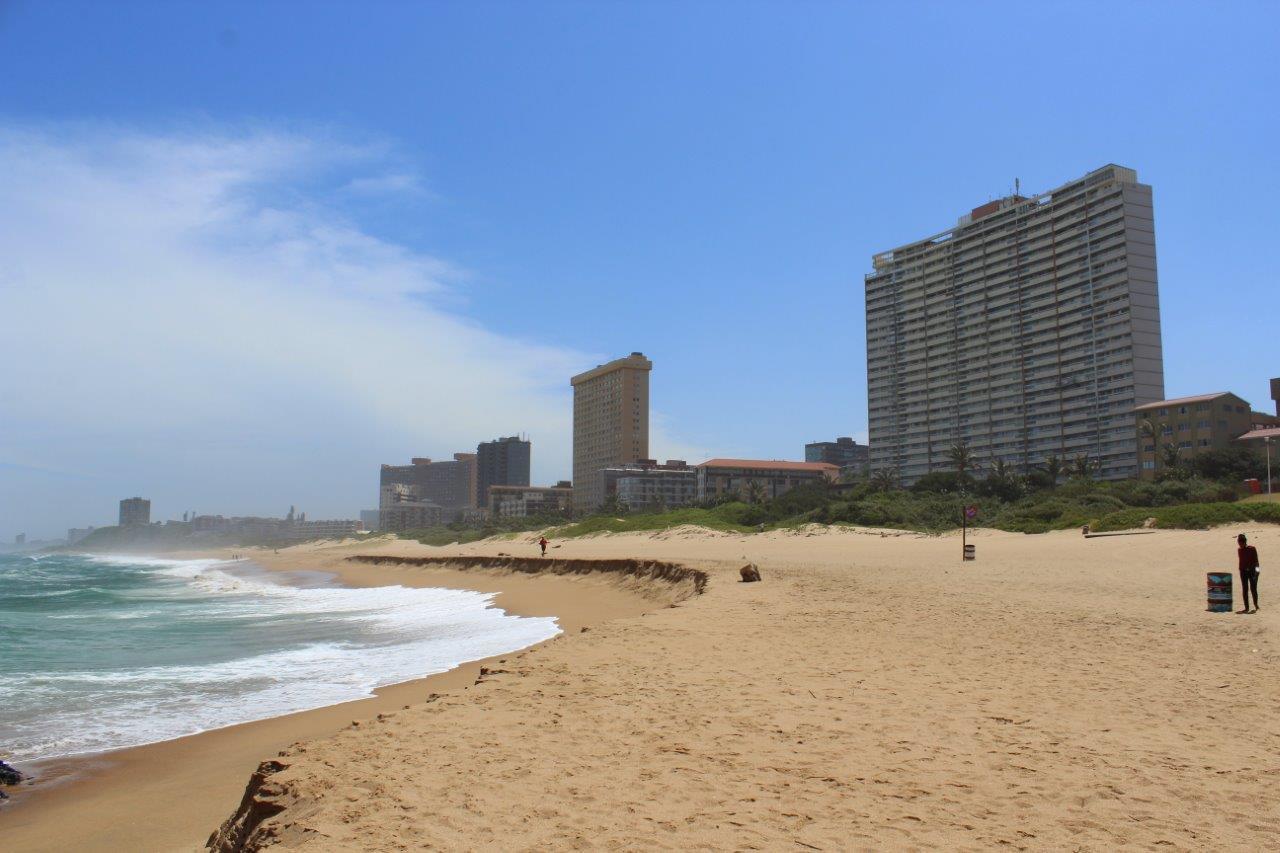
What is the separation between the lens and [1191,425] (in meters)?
75.8

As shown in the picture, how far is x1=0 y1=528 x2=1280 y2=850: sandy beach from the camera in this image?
4453mm

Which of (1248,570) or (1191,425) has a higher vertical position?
(1191,425)

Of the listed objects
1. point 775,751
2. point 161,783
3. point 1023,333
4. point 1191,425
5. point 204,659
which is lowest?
point 204,659

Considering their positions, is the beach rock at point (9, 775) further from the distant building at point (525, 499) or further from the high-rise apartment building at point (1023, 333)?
the distant building at point (525, 499)

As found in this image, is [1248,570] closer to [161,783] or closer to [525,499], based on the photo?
[161,783]

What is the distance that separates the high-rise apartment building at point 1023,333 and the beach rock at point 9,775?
100 meters

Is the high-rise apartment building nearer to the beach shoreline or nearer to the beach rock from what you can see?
the beach shoreline

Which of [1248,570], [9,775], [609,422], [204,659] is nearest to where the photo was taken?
[9,775]

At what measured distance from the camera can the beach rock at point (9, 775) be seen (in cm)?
734

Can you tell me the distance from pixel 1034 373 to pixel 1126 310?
43.1 feet

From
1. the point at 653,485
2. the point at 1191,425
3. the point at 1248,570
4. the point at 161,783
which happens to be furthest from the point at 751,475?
the point at 161,783

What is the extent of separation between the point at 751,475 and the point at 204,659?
128m

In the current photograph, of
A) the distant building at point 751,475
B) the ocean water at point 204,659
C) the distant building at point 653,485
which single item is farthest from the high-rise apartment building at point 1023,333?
the ocean water at point 204,659

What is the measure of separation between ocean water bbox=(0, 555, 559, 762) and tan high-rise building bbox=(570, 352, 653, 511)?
13656cm
